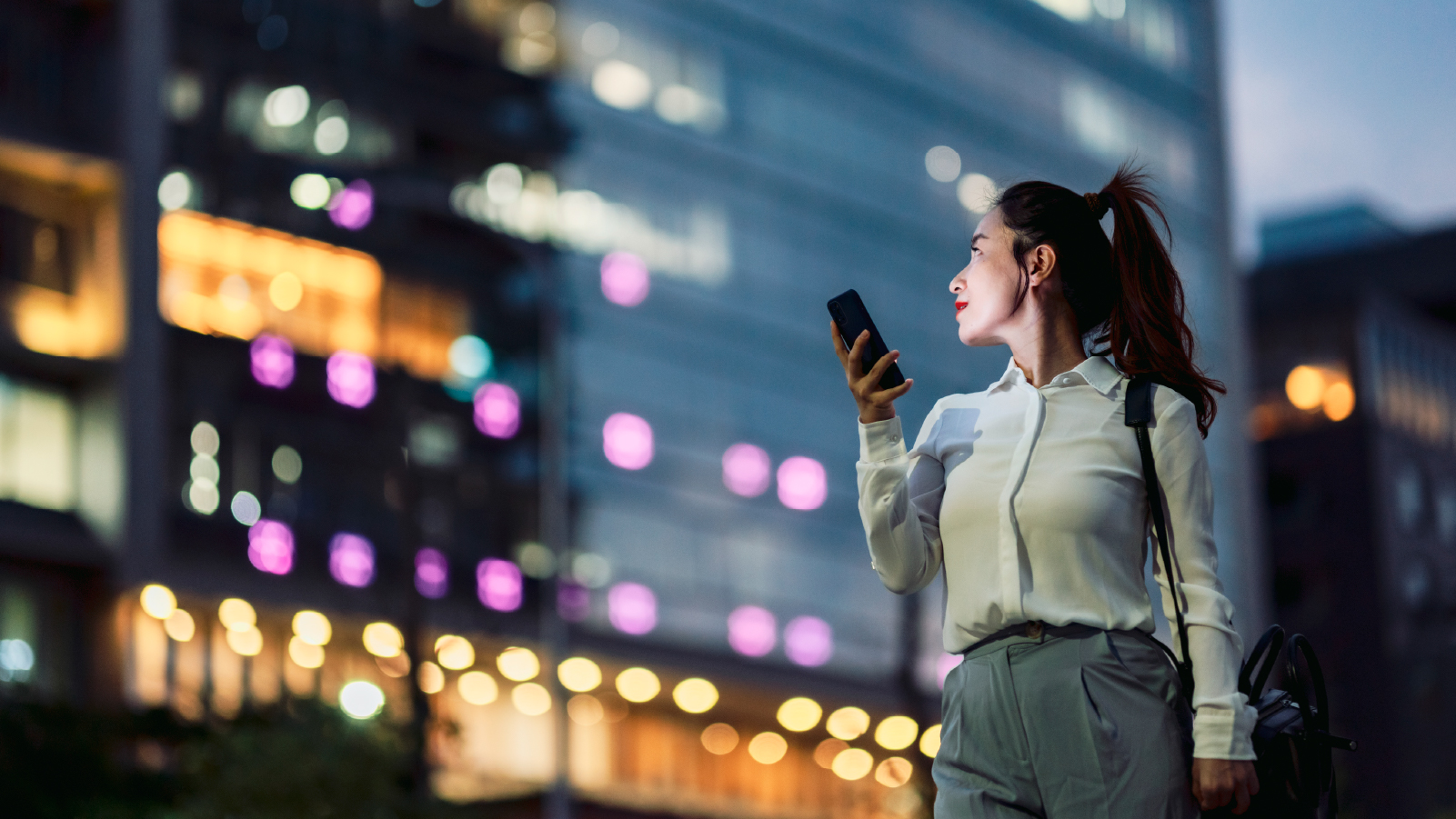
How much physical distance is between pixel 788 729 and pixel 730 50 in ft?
57.4

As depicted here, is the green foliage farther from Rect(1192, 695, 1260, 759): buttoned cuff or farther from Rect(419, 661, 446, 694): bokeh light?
Rect(1192, 695, 1260, 759): buttoned cuff

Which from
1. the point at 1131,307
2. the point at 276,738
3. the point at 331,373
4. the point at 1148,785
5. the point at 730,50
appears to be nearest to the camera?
the point at 1148,785

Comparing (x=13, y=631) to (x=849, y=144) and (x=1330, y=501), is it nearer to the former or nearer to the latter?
(x=849, y=144)

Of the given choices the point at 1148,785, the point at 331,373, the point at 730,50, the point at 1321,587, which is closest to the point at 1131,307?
the point at 1148,785

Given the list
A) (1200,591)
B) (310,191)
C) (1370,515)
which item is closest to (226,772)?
(1200,591)

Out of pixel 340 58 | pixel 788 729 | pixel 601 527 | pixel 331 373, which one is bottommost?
pixel 788 729

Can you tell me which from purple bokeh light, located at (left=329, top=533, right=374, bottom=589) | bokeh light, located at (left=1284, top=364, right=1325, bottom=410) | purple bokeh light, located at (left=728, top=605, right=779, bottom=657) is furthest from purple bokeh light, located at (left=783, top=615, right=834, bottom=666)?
bokeh light, located at (left=1284, top=364, right=1325, bottom=410)

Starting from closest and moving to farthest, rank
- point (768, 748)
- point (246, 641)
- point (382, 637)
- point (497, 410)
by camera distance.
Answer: point (246, 641), point (382, 637), point (497, 410), point (768, 748)

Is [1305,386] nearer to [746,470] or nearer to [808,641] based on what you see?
[808,641]

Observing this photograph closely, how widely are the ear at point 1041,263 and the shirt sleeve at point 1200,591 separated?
1.17 ft

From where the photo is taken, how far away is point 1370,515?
254 ft

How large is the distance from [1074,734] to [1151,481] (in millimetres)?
521

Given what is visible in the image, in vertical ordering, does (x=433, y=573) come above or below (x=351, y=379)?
below

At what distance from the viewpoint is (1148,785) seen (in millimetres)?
3607
